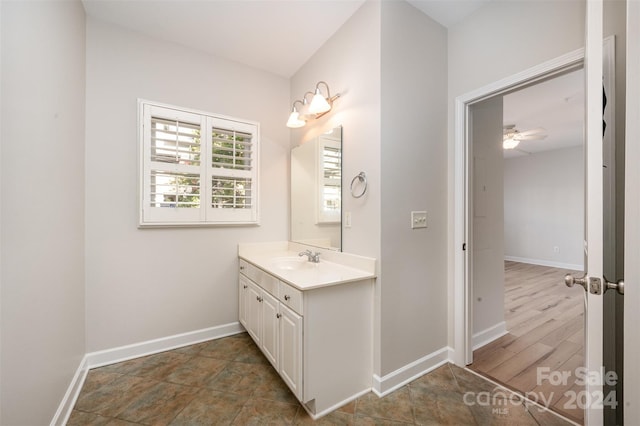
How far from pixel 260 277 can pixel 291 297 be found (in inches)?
21.9

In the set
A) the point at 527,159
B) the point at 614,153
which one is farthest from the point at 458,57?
the point at 527,159

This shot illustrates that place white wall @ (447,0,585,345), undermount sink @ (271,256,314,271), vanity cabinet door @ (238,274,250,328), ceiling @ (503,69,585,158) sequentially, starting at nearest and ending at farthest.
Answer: white wall @ (447,0,585,345) < undermount sink @ (271,256,314,271) < vanity cabinet door @ (238,274,250,328) < ceiling @ (503,69,585,158)

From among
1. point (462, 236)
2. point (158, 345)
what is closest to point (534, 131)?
point (462, 236)

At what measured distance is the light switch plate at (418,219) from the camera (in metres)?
1.93

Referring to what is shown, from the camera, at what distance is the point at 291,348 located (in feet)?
5.28

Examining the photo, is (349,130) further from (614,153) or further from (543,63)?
(614,153)

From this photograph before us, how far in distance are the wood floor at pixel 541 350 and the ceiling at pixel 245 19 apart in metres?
2.78

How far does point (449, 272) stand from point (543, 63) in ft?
5.09

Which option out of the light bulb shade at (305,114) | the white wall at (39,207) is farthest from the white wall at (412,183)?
the white wall at (39,207)

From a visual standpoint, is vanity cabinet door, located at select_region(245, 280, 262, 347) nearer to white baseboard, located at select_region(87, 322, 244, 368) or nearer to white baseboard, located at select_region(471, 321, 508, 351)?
white baseboard, located at select_region(87, 322, 244, 368)

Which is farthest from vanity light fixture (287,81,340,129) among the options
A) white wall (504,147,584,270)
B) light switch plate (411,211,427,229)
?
white wall (504,147,584,270)

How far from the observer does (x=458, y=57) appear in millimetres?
2078

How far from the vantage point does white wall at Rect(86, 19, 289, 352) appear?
2.07 m

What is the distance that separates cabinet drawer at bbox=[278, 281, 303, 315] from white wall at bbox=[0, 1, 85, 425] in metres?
1.22
